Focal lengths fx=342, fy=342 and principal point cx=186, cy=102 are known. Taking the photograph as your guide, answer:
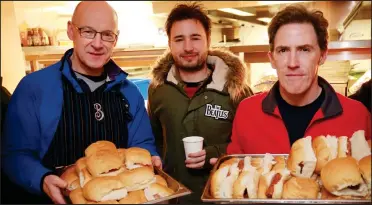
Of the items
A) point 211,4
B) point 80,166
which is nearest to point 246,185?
point 80,166

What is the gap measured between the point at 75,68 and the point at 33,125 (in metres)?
0.40

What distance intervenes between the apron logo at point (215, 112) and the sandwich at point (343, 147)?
1.02 metres

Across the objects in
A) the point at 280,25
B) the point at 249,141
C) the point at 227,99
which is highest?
the point at 280,25

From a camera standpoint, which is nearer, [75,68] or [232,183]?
[232,183]

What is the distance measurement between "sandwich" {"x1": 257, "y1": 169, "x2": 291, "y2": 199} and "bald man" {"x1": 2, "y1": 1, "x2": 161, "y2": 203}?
571mm

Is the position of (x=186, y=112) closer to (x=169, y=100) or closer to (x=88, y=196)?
(x=169, y=100)

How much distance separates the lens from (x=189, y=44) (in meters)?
2.32

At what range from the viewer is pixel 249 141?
193cm

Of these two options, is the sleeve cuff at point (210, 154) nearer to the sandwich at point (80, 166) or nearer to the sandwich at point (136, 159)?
the sandwich at point (136, 159)

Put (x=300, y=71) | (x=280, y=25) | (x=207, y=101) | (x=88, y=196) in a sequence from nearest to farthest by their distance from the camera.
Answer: (x=88, y=196)
(x=300, y=71)
(x=280, y=25)
(x=207, y=101)

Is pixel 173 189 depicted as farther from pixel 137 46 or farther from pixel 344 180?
pixel 137 46

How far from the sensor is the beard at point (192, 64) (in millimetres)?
2352

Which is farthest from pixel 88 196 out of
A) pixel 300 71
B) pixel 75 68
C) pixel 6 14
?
pixel 6 14

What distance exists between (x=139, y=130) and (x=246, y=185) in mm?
947
